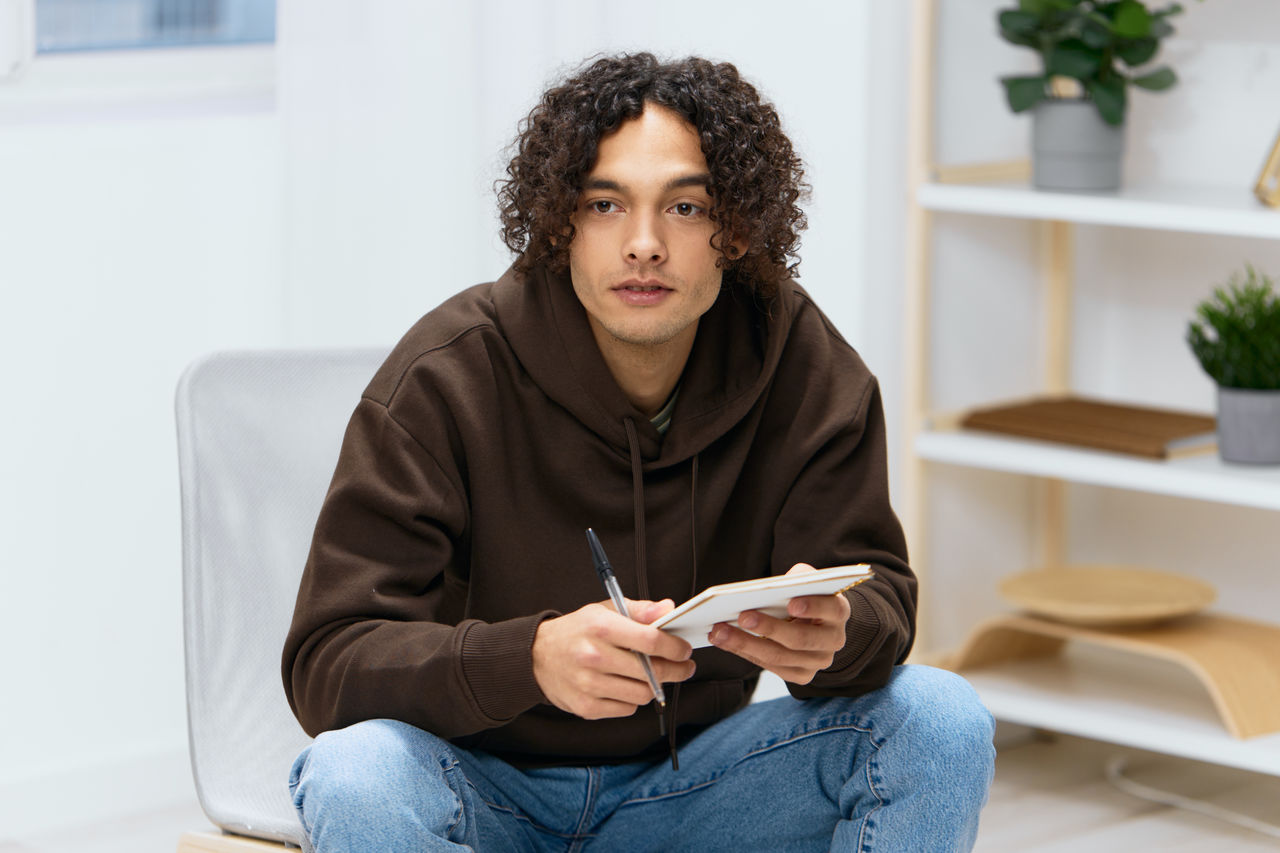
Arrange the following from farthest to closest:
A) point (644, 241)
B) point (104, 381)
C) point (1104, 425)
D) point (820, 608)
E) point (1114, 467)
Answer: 1. point (1104, 425)
2. point (1114, 467)
3. point (104, 381)
4. point (644, 241)
5. point (820, 608)

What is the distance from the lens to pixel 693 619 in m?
1.16

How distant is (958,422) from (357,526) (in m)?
1.32

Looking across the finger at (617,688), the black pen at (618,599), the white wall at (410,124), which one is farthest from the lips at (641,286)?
the white wall at (410,124)

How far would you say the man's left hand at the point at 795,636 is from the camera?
122 centimetres

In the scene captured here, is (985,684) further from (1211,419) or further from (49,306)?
(49,306)

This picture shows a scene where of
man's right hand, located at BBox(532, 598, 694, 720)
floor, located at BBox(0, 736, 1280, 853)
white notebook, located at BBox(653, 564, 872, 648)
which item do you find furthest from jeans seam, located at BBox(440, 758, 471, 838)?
floor, located at BBox(0, 736, 1280, 853)

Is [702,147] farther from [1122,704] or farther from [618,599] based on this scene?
[1122,704]

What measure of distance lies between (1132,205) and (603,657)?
1274 millimetres

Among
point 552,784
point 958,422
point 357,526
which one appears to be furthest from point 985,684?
point 357,526

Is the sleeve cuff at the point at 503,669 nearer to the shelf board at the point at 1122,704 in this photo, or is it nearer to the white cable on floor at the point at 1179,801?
the shelf board at the point at 1122,704

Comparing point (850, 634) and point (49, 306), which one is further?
point (49, 306)

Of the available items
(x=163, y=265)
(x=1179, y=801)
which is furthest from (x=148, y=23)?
(x=1179, y=801)

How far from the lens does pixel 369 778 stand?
1202mm

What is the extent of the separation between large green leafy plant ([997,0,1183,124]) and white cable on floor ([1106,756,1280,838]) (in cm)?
94
